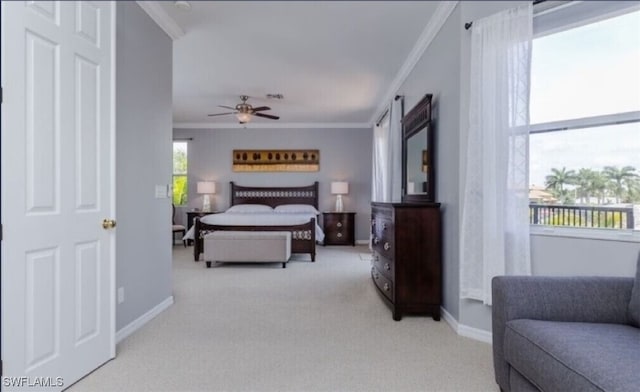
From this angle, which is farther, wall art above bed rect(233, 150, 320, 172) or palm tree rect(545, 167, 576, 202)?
wall art above bed rect(233, 150, 320, 172)

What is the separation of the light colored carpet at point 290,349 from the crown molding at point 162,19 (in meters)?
2.68

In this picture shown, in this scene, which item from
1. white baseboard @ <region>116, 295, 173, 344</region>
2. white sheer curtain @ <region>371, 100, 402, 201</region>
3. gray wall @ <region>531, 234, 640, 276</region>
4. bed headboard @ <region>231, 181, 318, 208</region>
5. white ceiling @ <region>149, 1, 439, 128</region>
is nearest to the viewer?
gray wall @ <region>531, 234, 640, 276</region>

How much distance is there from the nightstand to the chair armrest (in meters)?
5.84

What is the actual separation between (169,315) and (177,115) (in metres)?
5.13

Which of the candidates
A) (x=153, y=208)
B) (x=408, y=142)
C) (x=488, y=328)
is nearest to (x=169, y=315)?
(x=153, y=208)

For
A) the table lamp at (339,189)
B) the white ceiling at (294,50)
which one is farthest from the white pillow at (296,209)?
the white ceiling at (294,50)

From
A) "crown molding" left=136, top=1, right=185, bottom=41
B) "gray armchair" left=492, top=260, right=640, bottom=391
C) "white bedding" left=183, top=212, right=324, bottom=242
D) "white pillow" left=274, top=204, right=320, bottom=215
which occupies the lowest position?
"gray armchair" left=492, top=260, right=640, bottom=391

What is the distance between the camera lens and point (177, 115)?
24.0ft

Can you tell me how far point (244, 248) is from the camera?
5.37 m

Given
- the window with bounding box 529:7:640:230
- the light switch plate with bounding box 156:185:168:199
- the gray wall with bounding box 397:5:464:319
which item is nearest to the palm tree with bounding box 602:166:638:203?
the window with bounding box 529:7:640:230

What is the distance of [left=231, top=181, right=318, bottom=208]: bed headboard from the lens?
8.01 meters

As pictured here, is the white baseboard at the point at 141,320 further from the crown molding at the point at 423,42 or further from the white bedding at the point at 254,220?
the crown molding at the point at 423,42

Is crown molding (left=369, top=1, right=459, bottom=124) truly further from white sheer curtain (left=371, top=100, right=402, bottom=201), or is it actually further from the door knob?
the door knob

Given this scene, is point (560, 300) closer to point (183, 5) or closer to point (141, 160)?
point (141, 160)
